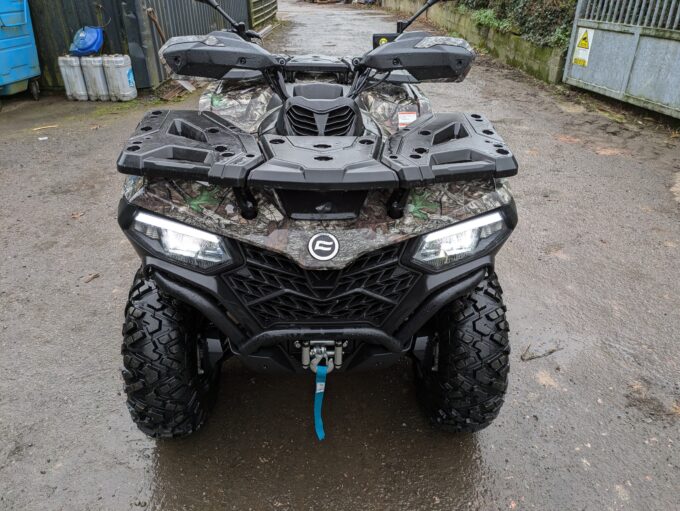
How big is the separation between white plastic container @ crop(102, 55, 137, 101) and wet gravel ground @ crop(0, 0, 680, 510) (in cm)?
332

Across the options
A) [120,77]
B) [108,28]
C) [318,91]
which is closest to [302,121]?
[318,91]

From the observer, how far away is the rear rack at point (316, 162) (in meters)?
1.56

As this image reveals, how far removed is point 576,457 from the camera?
2246 mm

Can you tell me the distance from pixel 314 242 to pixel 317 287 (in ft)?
0.52

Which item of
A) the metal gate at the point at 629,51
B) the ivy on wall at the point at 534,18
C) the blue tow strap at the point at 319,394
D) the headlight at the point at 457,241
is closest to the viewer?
the headlight at the point at 457,241

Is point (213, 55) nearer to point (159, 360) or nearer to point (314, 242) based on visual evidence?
point (314, 242)

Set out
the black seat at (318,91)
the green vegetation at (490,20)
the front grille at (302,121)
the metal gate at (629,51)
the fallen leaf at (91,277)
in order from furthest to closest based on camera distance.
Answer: the green vegetation at (490,20)
the metal gate at (629,51)
the fallen leaf at (91,277)
the black seat at (318,91)
the front grille at (302,121)

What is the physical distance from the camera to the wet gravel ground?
6.89 ft

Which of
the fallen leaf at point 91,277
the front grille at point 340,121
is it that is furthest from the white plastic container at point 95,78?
the front grille at point 340,121

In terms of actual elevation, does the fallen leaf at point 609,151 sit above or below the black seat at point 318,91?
below

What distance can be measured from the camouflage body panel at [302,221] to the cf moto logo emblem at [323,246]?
0.01 m

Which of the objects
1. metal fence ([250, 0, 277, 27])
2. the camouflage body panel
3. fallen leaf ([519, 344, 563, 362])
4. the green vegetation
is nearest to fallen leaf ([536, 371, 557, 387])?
fallen leaf ([519, 344, 563, 362])

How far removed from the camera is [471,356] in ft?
6.54

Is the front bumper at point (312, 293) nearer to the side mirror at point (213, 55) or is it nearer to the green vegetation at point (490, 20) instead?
the side mirror at point (213, 55)
